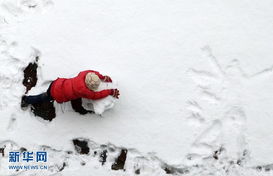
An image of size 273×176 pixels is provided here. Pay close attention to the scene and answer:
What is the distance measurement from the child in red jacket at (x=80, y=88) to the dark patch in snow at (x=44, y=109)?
18 cm

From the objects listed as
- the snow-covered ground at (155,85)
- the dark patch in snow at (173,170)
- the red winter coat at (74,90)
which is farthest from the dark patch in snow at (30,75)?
the dark patch in snow at (173,170)

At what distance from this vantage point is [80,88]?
2.79m

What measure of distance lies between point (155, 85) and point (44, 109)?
1117 mm

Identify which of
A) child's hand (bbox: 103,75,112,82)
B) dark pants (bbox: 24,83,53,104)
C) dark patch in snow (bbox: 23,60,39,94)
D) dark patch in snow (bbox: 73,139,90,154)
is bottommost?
dark patch in snow (bbox: 73,139,90,154)

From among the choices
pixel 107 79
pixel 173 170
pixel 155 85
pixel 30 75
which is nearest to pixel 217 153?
pixel 173 170

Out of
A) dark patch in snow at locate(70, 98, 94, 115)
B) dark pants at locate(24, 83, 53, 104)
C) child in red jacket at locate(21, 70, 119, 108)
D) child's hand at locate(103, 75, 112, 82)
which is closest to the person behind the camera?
child in red jacket at locate(21, 70, 119, 108)

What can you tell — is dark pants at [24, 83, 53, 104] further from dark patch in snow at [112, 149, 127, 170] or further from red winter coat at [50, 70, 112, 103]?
dark patch in snow at [112, 149, 127, 170]

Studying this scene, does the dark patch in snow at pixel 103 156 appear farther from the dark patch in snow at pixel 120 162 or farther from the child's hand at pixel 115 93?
the child's hand at pixel 115 93

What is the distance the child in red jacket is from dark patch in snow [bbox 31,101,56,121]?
0.58 ft

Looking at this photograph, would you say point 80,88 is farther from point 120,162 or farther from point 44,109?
point 120,162

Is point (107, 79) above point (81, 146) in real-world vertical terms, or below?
above

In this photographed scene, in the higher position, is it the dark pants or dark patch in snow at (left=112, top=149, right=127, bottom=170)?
the dark pants

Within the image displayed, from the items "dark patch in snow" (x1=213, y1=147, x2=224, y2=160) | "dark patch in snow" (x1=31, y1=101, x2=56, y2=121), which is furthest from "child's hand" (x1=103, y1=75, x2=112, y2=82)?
"dark patch in snow" (x1=213, y1=147, x2=224, y2=160)

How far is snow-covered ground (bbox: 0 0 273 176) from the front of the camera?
10.7 feet
